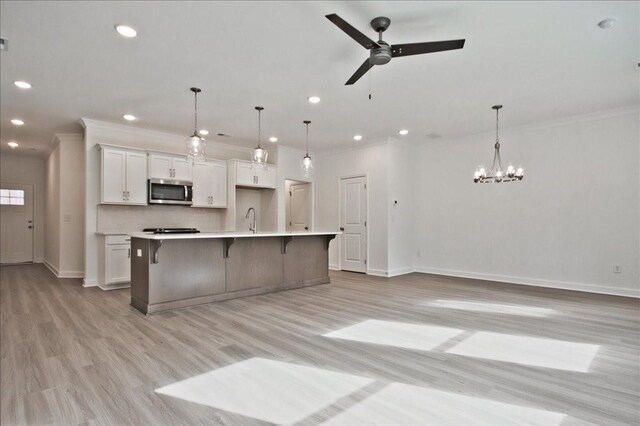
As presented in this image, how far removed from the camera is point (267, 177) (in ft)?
25.5

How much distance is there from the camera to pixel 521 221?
20.6 feet

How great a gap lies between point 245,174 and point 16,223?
6847mm

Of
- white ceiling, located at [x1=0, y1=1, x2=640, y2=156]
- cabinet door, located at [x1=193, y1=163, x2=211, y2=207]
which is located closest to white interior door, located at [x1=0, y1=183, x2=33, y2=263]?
white ceiling, located at [x1=0, y1=1, x2=640, y2=156]

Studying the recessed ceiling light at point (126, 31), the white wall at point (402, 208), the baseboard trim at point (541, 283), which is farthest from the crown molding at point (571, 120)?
the recessed ceiling light at point (126, 31)

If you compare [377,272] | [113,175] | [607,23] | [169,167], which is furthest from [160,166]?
[607,23]

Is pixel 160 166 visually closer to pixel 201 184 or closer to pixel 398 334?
pixel 201 184

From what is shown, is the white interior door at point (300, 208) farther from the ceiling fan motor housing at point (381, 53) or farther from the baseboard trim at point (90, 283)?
the ceiling fan motor housing at point (381, 53)

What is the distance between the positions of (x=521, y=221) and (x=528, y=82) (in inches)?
113

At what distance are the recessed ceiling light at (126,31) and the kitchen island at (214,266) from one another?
210cm

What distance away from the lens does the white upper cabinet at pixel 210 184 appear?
6.89 m

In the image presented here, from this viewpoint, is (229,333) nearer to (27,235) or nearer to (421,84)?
(421,84)

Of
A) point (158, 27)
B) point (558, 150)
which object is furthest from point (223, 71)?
point (558, 150)

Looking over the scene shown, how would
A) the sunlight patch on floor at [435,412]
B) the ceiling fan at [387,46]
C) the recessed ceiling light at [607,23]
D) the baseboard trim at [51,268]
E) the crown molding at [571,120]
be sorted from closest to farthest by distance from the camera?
1. the sunlight patch on floor at [435,412]
2. the ceiling fan at [387,46]
3. the recessed ceiling light at [607,23]
4. the crown molding at [571,120]
5. the baseboard trim at [51,268]

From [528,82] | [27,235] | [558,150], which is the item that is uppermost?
[528,82]
